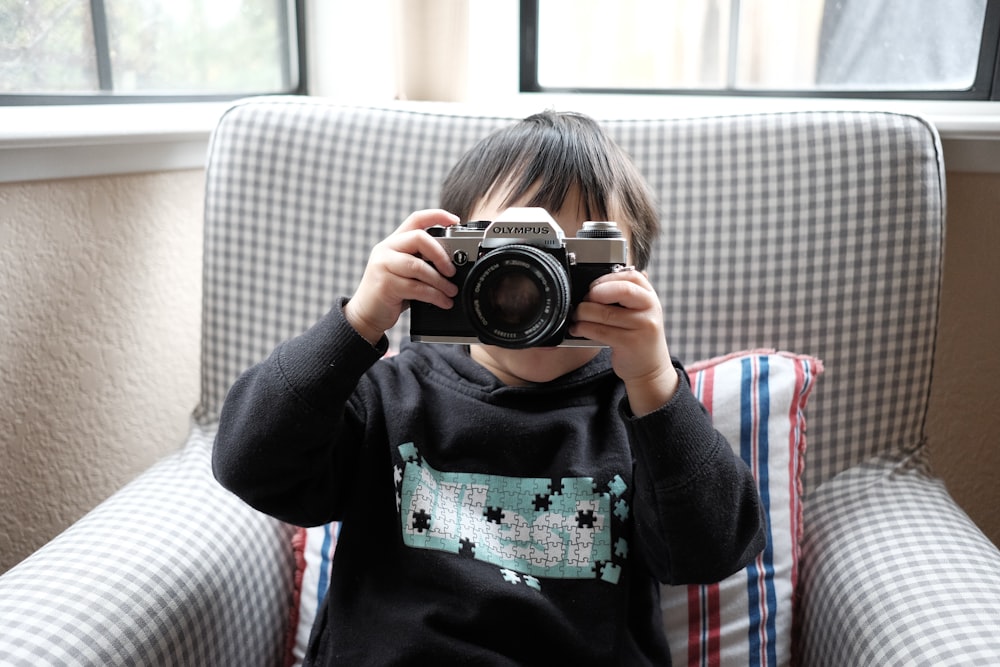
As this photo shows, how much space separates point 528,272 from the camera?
0.67 meters

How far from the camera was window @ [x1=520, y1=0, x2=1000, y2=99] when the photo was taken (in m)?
1.30

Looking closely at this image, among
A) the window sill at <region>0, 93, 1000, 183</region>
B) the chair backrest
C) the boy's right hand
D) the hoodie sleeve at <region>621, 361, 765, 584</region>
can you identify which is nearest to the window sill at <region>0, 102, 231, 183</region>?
the window sill at <region>0, 93, 1000, 183</region>

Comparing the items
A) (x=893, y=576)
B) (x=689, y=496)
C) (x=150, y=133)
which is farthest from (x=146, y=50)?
(x=893, y=576)

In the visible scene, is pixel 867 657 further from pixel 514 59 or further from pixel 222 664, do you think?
pixel 514 59

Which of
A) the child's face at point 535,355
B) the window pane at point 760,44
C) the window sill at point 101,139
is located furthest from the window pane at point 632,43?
the child's face at point 535,355

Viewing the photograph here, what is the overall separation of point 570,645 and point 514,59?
1041 millimetres

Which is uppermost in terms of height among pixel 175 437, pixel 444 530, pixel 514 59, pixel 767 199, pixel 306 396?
pixel 514 59

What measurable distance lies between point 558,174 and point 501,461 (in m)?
0.27

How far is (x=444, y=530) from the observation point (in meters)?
0.81

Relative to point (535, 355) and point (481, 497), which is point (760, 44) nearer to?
point (535, 355)

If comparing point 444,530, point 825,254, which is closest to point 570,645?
point 444,530

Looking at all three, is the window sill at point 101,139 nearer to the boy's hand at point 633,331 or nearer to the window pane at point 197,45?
the window pane at point 197,45

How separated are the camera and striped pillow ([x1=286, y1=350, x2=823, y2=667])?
11.7 inches

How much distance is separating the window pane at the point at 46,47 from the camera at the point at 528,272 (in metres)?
0.70
